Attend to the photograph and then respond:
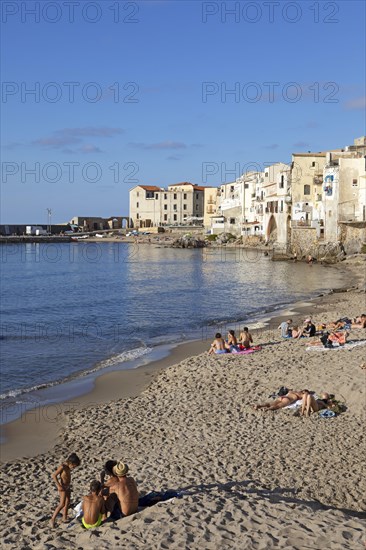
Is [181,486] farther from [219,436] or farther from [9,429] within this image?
[9,429]

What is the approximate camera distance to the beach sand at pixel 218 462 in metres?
7.11

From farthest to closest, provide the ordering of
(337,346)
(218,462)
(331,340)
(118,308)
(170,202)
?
(170,202), (118,308), (331,340), (337,346), (218,462)

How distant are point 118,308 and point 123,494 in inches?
1021

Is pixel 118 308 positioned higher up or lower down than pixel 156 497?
lower down

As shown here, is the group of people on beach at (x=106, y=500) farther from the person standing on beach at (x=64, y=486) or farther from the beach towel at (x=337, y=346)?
the beach towel at (x=337, y=346)

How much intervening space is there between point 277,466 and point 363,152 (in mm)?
54295

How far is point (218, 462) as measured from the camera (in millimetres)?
10055

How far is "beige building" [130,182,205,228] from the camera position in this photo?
12862cm

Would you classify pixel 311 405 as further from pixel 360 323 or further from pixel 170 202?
pixel 170 202

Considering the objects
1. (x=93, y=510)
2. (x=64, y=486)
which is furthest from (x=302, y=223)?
(x=93, y=510)

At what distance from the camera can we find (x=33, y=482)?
9.86 meters

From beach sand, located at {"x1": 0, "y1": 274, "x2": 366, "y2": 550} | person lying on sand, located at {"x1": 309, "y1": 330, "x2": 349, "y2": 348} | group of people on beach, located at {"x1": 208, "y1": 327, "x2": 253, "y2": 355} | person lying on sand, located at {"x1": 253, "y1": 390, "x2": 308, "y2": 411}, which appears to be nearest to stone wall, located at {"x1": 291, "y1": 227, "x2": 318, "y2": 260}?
person lying on sand, located at {"x1": 309, "y1": 330, "x2": 349, "y2": 348}

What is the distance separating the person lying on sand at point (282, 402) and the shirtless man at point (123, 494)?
215 inches

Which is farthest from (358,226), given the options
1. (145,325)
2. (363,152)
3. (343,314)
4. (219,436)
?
(219,436)
